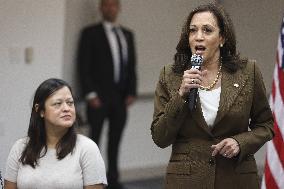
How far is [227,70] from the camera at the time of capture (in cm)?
341

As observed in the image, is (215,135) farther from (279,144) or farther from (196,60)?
(279,144)

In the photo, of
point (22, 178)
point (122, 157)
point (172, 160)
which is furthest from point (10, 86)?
point (172, 160)

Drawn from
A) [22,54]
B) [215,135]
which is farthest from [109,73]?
[215,135]

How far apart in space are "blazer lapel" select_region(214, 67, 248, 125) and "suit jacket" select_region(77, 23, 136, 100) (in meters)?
3.22

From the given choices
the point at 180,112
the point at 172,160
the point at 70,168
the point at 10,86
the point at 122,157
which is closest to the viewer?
the point at 180,112

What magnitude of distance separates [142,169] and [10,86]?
1.74 m

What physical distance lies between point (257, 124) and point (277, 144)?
74 centimetres

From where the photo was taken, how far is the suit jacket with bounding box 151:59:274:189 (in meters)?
3.30

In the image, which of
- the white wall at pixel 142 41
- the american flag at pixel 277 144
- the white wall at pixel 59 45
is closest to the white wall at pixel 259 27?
the white wall at pixel 59 45

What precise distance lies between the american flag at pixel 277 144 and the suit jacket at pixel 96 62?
2.48m

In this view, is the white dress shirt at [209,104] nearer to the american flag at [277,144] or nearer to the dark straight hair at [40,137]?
the american flag at [277,144]

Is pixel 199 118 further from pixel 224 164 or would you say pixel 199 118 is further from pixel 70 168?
pixel 70 168

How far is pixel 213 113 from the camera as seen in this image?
3314 millimetres

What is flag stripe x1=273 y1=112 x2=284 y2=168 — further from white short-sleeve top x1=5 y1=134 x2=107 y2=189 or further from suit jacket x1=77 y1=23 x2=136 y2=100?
suit jacket x1=77 y1=23 x2=136 y2=100
